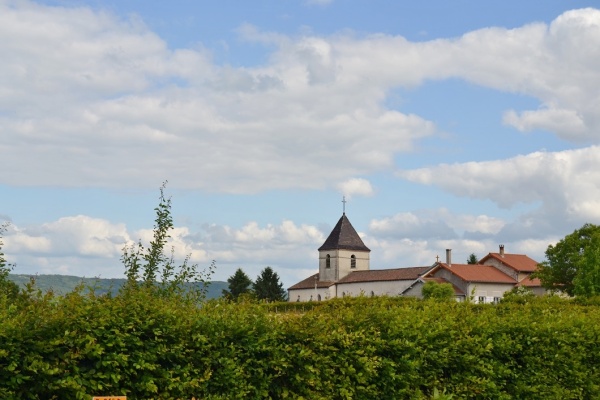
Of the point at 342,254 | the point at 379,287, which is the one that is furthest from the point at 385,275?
the point at 342,254

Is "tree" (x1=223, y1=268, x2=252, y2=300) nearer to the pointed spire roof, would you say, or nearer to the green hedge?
Result: the pointed spire roof

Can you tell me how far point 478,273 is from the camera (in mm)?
95875

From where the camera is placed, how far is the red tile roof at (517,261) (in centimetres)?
10018

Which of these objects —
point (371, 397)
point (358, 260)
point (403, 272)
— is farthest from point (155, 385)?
point (358, 260)

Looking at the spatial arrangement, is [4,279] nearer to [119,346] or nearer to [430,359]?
[119,346]

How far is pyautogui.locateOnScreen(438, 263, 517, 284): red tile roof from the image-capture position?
93.0 m

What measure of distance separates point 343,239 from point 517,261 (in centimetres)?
2882

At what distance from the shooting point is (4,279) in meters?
13.5

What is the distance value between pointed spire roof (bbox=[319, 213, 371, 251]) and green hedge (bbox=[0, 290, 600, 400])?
10703 cm

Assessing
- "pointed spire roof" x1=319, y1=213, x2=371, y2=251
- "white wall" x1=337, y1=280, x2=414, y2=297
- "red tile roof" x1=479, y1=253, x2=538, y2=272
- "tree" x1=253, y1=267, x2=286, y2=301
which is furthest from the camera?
"pointed spire roof" x1=319, y1=213, x2=371, y2=251

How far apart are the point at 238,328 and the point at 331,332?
145cm

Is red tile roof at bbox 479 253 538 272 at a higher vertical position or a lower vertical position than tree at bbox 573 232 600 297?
higher

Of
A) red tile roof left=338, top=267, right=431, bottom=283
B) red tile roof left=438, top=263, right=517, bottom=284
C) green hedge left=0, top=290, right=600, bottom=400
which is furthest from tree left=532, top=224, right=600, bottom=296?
green hedge left=0, top=290, right=600, bottom=400

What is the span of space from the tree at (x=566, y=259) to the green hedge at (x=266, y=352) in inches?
2513
